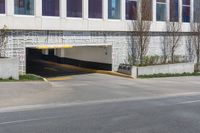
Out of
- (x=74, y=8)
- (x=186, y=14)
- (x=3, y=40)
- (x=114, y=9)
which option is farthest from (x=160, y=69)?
(x=3, y=40)

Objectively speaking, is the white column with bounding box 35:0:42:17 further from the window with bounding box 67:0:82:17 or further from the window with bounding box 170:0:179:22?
the window with bounding box 170:0:179:22

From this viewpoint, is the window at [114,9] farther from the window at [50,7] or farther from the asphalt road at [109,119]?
the asphalt road at [109,119]

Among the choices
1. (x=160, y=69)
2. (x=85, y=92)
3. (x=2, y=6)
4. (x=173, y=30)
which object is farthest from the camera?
(x=173, y=30)

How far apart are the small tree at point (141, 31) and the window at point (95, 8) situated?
8.90 ft

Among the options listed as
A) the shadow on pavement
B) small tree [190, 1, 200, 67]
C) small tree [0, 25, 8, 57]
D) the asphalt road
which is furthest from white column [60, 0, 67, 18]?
small tree [190, 1, 200, 67]

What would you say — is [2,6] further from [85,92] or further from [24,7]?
[85,92]

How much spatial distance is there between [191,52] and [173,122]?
22.7 m

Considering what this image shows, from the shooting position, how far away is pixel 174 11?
1214 inches

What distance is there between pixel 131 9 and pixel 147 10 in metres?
1.16

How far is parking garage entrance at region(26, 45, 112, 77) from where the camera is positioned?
27.8m

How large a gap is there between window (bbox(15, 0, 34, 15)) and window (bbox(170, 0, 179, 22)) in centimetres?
1144

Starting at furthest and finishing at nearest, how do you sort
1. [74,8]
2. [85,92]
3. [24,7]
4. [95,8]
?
[95,8]
[74,8]
[24,7]
[85,92]

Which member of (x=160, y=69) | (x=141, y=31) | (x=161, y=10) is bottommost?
(x=160, y=69)

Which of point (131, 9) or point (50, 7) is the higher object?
point (131, 9)
